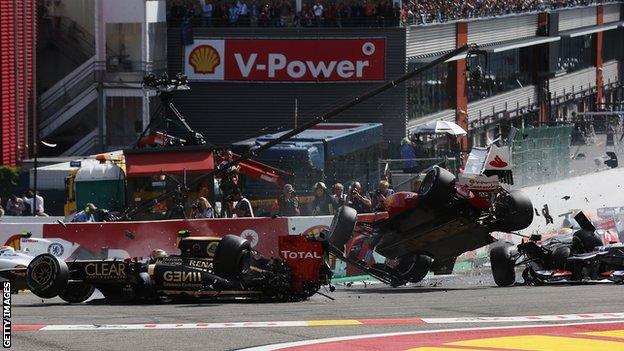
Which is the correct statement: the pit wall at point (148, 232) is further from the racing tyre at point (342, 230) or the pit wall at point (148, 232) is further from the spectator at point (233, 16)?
the spectator at point (233, 16)

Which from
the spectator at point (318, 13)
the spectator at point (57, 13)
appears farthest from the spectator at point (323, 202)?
the spectator at point (57, 13)

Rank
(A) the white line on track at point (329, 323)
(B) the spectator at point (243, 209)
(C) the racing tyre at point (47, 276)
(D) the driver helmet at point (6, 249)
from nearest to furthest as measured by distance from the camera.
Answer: (A) the white line on track at point (329, 323)
(C) the racing tyre at point (47, 276)
(D) the driver helmet at point (6, 249)
(B) the spectator at point (243, 209)

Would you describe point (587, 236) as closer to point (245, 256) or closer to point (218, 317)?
point (245, 256)

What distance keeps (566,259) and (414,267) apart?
2.22m

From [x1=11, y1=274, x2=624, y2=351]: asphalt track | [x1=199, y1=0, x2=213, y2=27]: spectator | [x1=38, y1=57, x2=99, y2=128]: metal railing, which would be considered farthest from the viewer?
[x1=38, y1=57, x2=99, y2=128]: metal railing

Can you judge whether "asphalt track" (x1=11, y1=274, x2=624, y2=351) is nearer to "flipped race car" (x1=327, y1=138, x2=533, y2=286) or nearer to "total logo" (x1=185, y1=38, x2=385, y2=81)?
"flipped race car" (x1=327, y1=138, x2=533, y2=286)

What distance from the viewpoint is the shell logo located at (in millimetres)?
38719

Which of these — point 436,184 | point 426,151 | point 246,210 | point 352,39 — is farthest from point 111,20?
point 436,184

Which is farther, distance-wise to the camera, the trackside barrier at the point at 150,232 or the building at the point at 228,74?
the building at the point at 228,74

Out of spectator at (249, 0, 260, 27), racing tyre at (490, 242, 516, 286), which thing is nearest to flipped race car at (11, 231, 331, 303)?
racing tyre at (490, 242, 516, 286)

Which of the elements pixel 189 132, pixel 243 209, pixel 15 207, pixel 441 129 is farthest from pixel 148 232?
pixel 441 129

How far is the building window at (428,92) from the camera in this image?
40062mm

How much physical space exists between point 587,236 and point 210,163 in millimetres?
9053

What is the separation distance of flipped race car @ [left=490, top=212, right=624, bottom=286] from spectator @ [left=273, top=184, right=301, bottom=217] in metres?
4.60
